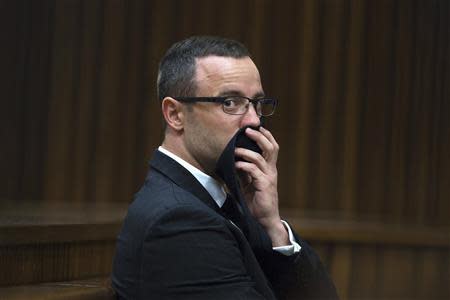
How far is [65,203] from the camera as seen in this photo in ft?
8.70

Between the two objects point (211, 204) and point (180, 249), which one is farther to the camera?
point (211, 204)

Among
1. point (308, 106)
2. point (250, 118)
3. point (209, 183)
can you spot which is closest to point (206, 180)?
point (209, 183)

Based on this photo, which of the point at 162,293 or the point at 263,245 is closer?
the point at 162,293

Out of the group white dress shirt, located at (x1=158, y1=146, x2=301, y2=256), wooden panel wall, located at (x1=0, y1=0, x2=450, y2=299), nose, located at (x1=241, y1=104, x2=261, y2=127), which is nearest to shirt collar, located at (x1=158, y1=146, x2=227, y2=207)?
white dress shirt, located at (x1=158, y1=146, x2=301, y2=256)

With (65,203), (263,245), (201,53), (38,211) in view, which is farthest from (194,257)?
(65,203)

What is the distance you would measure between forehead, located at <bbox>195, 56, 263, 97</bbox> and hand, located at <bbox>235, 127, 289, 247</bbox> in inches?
2.8

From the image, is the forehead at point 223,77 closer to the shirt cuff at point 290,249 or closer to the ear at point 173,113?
the ear at point 173,113

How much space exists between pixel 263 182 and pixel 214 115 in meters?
0.14

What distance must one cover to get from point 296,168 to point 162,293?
1456 mm

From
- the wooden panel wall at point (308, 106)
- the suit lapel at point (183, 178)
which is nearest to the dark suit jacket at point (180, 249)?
the suit lapel at point (183, 178)

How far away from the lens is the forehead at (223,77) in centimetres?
147

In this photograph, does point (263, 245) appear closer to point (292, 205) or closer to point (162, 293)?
point (162, 293)

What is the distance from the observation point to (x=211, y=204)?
4.74 ft

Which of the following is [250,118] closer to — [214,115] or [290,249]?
[214,115]
